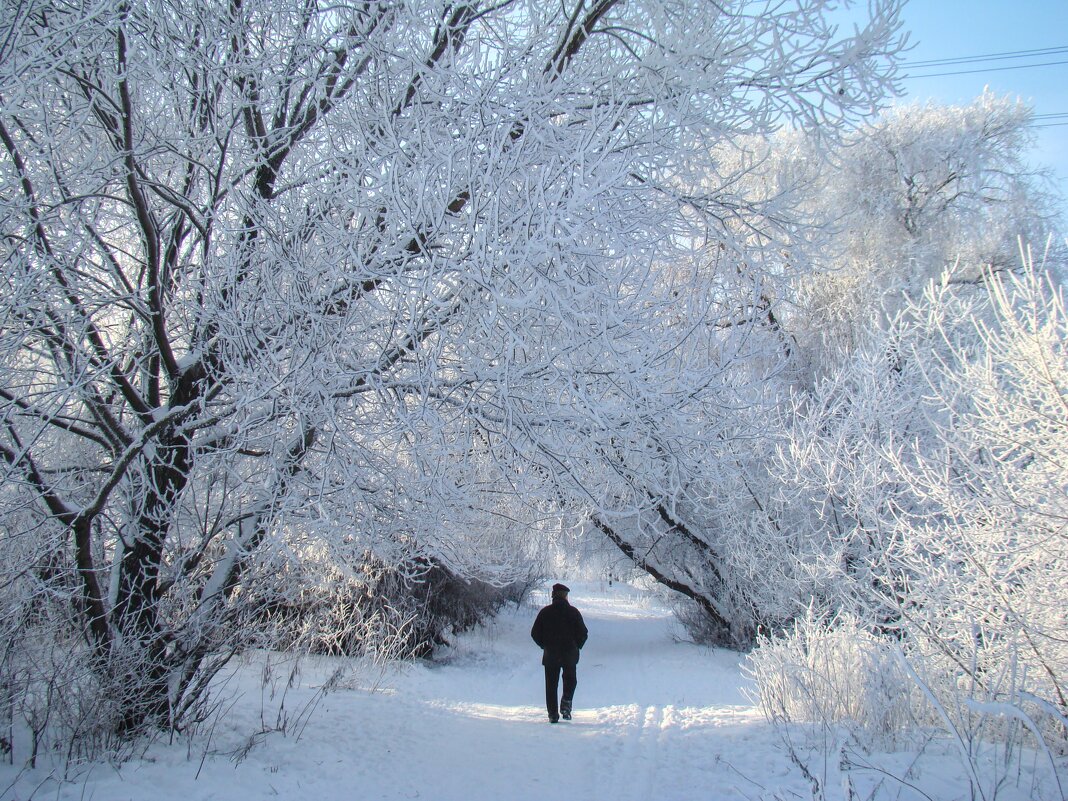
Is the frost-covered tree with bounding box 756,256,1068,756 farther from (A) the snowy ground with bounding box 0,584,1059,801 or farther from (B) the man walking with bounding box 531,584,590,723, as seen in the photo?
(B) the man walking with bounding box 531,584,590,723

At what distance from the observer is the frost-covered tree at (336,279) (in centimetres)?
329

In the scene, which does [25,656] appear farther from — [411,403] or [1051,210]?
[1051,210]

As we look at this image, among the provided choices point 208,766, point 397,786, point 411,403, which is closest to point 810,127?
point 411,403

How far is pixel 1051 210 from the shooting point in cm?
1365

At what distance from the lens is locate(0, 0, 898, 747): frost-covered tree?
3289 millimetres

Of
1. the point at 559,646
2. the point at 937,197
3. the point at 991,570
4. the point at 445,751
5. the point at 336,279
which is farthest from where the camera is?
the point at 937,197

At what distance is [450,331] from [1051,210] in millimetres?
14969

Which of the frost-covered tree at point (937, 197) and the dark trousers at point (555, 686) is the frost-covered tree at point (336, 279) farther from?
the frost-covered tree at point (937, 197)

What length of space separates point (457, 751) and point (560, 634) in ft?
6.05

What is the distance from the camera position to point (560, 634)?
702 cm

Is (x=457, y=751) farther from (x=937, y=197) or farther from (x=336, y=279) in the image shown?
(x=937, y=197)

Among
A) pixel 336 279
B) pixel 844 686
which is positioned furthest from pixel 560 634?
pixel 336 279

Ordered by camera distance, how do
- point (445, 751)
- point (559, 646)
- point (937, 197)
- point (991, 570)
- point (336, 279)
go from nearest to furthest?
1. point (336, 279)
2. point (991, 570)
3. point (445, 751)
4. point (559, 646)
5. point (937, 197)

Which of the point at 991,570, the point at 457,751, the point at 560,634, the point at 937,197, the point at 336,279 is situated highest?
the point at 937,197
